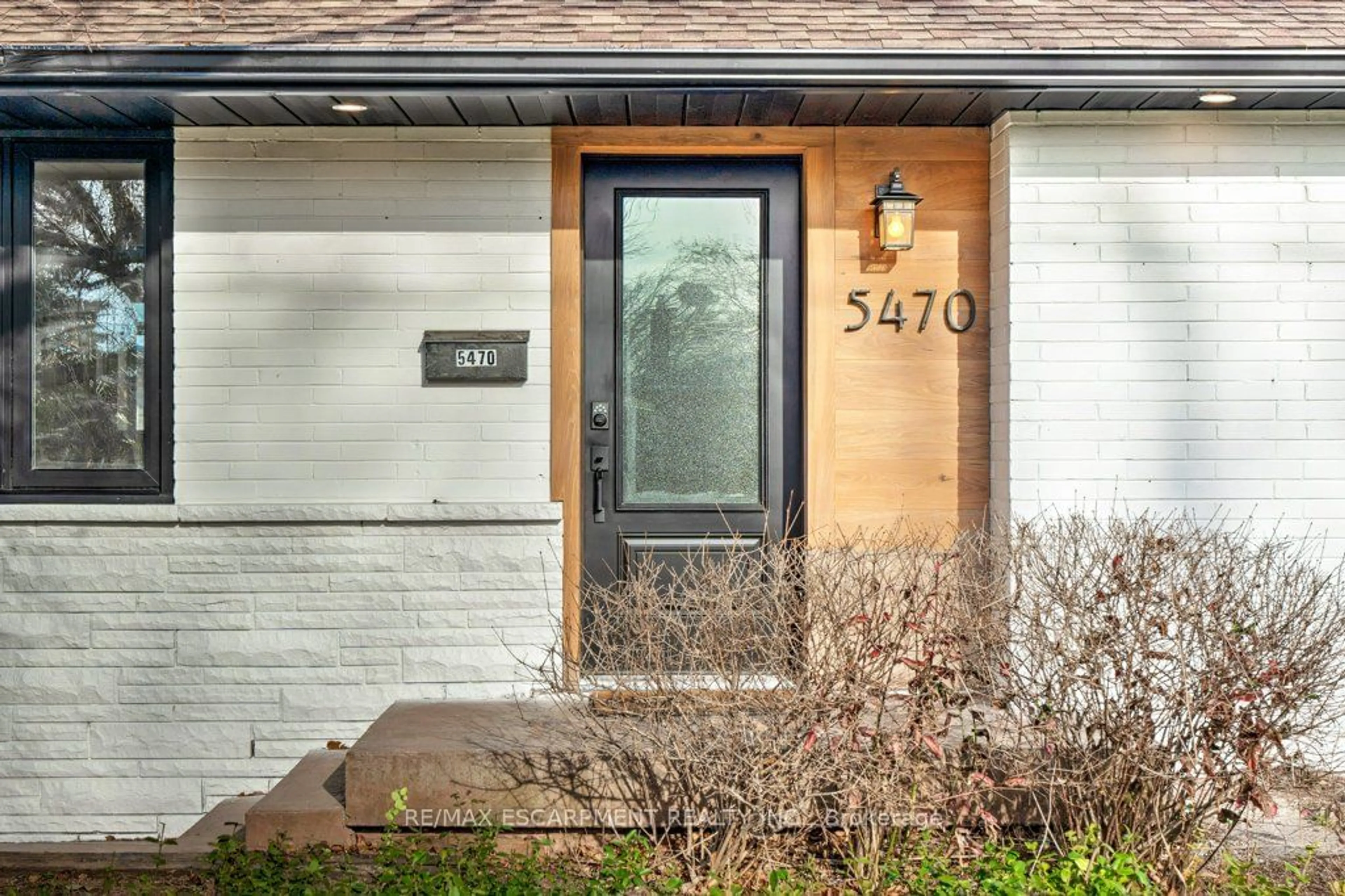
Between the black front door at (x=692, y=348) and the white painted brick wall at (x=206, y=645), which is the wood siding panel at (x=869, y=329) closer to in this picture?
the black front door at (x=692, y=348)

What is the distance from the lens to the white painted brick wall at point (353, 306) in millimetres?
4941

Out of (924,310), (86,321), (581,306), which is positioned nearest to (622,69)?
(581,306)

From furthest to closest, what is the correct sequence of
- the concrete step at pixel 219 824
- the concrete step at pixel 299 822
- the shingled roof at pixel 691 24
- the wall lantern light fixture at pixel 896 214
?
the wall lantern light fixture at pixel 896 214 < the shingled roof at pixel 691 24 < the concrete step at pixel 219 824 < the concrete step at pixel 299 822

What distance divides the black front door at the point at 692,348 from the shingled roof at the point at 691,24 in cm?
64

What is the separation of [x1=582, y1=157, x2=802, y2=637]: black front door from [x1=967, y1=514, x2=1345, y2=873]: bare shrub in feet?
5.19

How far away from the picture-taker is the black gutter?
437cm

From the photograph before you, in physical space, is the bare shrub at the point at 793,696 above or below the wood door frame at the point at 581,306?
below

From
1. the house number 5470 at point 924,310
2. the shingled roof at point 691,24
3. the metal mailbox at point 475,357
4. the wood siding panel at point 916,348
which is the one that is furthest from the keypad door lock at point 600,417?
the shingled roof at point 691,24

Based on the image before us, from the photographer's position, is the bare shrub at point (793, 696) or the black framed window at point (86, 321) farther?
the black framed window at point (86, 321)

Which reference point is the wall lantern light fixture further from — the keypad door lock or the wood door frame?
the keypad door lock

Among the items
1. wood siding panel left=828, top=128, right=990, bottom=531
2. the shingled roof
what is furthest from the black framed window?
wood siding panel left=828, top=128, right=990, bottom=531

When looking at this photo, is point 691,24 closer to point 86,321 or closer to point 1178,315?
point 1178,315

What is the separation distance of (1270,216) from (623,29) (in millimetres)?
2881

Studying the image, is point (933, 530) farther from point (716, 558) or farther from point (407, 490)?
point (407, 490)
